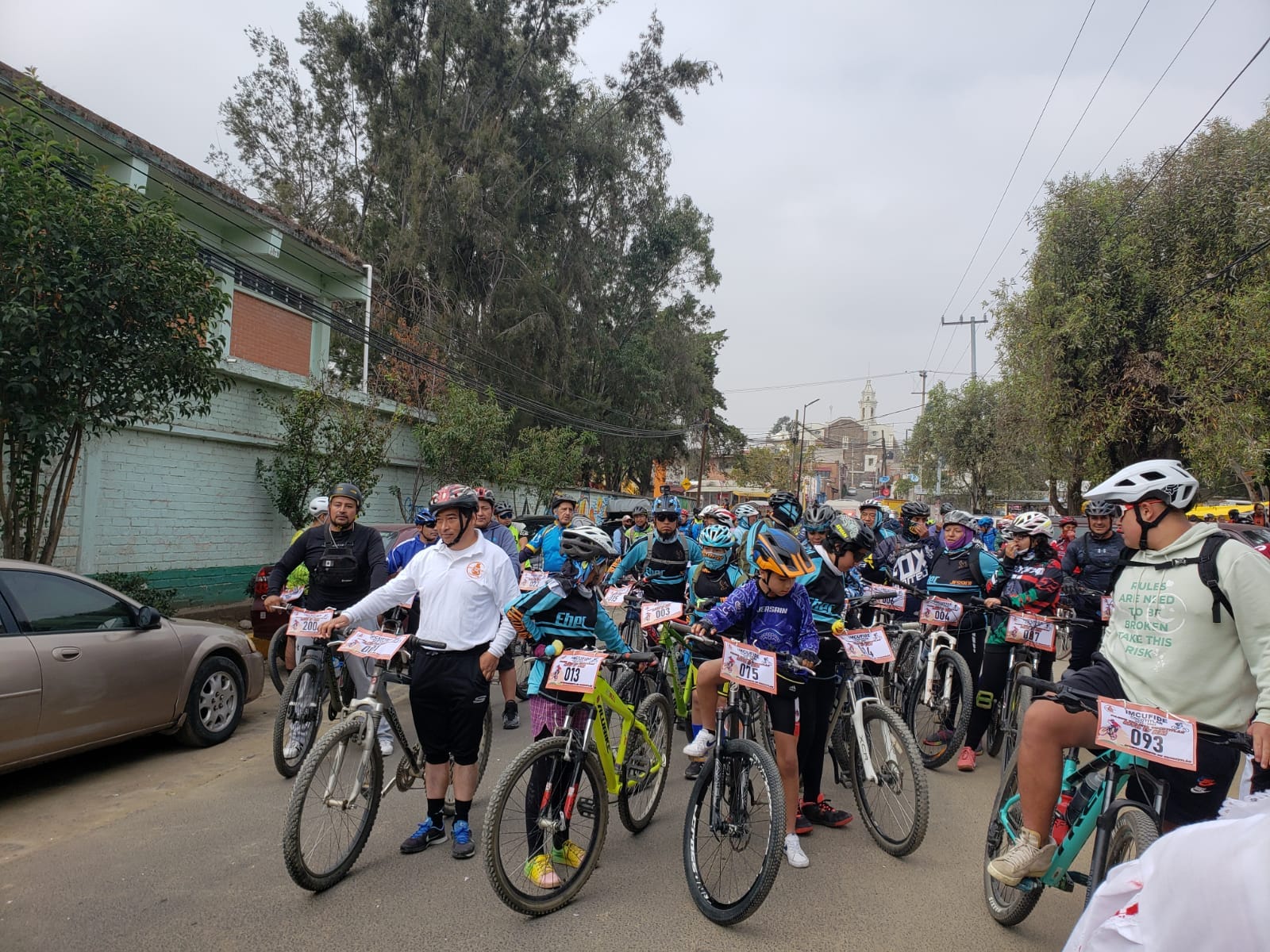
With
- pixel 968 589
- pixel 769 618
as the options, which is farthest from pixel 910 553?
pixel 769 618

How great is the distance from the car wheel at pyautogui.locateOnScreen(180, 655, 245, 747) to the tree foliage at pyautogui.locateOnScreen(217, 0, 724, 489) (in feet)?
58.0

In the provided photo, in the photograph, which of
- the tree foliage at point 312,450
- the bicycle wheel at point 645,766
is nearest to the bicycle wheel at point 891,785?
the bicycle wheel at point 645,766

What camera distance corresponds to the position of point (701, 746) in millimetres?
4172

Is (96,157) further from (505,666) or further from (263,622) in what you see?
(505,666)

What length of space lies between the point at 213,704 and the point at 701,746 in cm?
430

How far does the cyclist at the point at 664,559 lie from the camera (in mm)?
7352

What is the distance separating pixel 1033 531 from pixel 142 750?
7481 millimetres

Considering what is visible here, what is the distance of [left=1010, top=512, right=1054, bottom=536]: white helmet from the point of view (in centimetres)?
659

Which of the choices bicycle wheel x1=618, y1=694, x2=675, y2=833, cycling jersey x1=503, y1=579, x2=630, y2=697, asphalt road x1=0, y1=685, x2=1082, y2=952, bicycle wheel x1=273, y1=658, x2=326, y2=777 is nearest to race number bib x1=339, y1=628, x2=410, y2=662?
cycling jersey x1=503, y1=579, x2=630, y2=697

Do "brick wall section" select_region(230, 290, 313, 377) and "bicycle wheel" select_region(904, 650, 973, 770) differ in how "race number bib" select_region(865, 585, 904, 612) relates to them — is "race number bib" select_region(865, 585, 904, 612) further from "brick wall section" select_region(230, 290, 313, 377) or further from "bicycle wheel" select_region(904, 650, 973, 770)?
"brick wall section" select_region(230, 290, 313, 377)

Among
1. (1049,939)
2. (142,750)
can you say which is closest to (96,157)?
(142,750)

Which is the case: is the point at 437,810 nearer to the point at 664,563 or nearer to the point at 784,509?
the point at 784,509

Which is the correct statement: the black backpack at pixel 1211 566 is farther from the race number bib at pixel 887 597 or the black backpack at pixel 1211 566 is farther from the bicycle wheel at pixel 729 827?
the race number bib at pixel 887 597

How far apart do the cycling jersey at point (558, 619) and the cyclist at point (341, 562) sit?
220 cm
